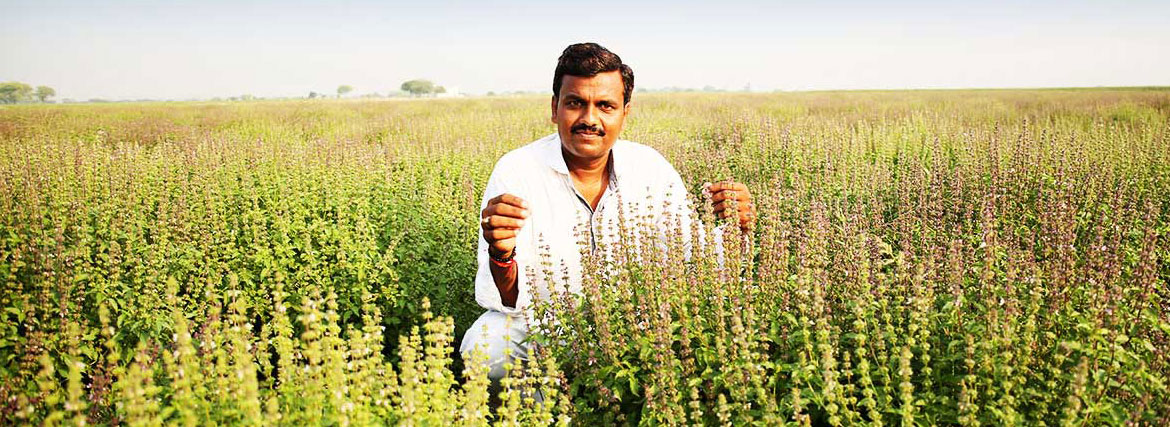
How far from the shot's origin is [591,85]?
11.2 ft

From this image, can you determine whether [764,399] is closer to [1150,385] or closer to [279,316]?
[1150,385]

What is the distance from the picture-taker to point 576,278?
148 inches

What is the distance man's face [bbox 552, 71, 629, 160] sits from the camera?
3.44 meters

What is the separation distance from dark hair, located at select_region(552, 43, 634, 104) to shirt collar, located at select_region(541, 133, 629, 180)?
0.35 m

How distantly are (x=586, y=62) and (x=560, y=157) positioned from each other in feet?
1.90

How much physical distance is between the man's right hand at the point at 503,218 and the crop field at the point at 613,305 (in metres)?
0.39

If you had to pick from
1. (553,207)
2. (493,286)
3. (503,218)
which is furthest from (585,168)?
(503,218)

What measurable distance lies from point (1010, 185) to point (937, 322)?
10.2 ft

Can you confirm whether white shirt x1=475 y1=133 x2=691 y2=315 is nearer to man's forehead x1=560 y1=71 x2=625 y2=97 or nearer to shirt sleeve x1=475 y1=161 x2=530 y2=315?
shirt sleeve x1=475 y1=161 x2=530 y2=315

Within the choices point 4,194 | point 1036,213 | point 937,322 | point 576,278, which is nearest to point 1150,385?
point 937,322

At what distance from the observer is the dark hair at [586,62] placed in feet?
11.2

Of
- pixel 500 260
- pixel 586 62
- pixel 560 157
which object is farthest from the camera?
pixel 560 157

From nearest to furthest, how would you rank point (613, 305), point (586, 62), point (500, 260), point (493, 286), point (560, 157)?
1. point (613, 305)
2. point (500, 260)
3. point (586, 62)
4. point (493, 286)
5. point (560, 157)

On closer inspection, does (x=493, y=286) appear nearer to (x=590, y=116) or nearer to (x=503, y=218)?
(x=503, y=218)
